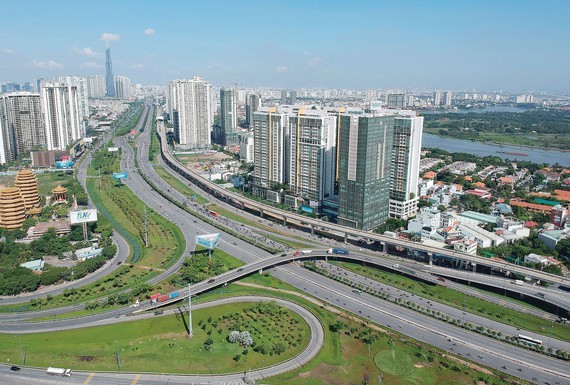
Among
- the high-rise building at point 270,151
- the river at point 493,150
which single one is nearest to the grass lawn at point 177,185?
the high-rise building at point 270,151

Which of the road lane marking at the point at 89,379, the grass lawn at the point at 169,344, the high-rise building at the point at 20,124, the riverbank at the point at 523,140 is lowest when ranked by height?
the grass lawn at the point at 169,344

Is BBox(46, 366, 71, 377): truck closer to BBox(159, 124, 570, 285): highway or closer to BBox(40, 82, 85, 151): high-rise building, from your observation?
BBox(159, 124, 570, 285): highway

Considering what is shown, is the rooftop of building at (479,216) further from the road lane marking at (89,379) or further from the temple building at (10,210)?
the temple building at (10,210)

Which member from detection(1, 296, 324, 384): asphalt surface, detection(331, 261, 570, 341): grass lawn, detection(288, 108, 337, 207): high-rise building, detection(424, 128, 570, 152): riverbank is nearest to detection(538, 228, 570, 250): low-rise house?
detection(331, 261, 570, 341): grass lawn

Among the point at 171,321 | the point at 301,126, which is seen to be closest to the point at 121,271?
the point at 171,321

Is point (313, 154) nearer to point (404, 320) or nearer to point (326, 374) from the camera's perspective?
point (404, 320)

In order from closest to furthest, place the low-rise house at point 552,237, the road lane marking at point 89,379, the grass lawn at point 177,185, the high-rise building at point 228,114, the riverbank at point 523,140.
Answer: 1. the road lane marking at point 89,379
2. the low-rise house at point 552,237
3. the grass lawn at point 177,185
4. the high-rise building at point 228,114
5. the riverbank at point 523,140
